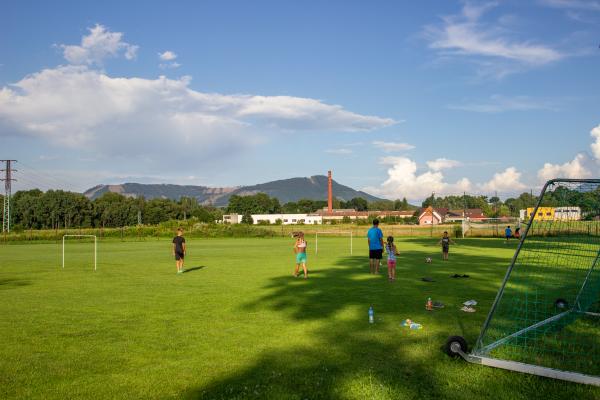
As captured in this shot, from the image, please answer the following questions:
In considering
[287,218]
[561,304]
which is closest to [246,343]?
[561,304]

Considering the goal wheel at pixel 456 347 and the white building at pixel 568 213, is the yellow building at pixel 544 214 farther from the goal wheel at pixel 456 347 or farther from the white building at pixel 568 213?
the goal wheel at pixel 456 347

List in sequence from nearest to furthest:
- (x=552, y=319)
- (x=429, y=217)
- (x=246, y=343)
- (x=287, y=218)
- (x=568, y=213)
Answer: (x=246, y=343) → (x=552, y=319) → (x=568, y=213) → (x=429, y=217) → (x=287, y=218)

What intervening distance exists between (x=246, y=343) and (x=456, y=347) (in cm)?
368

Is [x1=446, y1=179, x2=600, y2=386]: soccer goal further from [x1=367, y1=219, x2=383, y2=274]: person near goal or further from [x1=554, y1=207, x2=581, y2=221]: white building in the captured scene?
[x1=367, y1=219, x2=383, y2=274]: person near goal

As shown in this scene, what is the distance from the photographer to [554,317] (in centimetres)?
1015

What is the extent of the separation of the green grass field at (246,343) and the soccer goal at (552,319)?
0.33 m

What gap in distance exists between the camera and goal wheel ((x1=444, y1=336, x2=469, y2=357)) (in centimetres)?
768

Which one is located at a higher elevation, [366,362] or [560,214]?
[560,214]

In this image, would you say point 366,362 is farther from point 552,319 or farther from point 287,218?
point 287,218

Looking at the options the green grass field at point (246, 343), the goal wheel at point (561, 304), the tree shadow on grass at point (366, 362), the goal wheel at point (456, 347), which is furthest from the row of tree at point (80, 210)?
the goal wheel at point (456, 347)

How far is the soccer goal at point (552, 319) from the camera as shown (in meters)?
7.30

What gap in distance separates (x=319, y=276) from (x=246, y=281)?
3.39 meters

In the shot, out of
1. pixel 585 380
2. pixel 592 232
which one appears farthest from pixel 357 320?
pixel 592 232

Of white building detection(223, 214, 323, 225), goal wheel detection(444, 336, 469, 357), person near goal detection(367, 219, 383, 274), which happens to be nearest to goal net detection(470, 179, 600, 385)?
goal wheel detection(444, 336, 469, 357)
